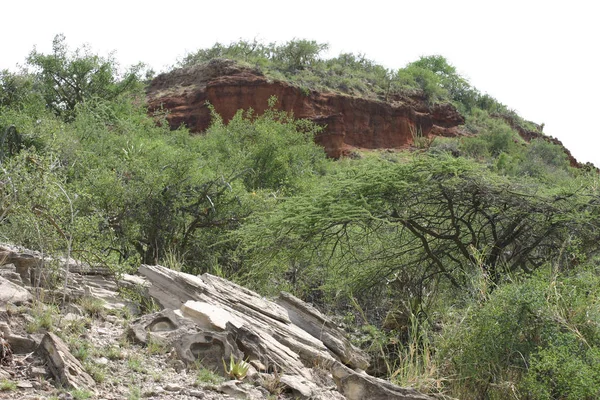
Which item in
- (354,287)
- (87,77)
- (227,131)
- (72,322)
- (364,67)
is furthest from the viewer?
(364,67)

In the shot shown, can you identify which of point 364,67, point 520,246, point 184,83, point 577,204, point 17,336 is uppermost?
point 364,67

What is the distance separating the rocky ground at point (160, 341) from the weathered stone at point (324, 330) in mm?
12

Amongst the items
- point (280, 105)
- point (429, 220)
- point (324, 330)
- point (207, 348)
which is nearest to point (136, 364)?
point (207, 348)

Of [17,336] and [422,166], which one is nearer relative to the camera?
[17,336]

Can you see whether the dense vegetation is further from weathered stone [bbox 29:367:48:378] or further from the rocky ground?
weathered stone [bbox 29:367:48:378]

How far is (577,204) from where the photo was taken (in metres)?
9.58

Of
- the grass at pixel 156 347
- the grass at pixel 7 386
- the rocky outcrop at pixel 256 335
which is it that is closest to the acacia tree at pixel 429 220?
the rocky outcrop at pixel 256 335

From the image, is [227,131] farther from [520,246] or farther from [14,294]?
[14,294]

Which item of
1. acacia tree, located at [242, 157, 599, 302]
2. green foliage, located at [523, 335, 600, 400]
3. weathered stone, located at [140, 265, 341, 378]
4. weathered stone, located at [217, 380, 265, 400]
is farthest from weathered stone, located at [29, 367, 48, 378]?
acacia tree, located at [242, 157, 599, 302]

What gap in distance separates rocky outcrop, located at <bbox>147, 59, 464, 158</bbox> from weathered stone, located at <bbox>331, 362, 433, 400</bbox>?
2916 centimetres

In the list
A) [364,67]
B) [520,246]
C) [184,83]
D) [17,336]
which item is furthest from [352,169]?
[364,67]

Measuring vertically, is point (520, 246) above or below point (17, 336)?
above

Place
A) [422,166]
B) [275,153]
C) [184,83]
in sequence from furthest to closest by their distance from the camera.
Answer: [184,83] → [275,153] → [422,166]

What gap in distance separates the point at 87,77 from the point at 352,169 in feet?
63.3
